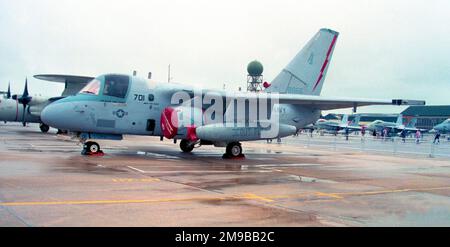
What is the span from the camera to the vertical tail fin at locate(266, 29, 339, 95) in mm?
23219

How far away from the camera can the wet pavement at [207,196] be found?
7.13 metres

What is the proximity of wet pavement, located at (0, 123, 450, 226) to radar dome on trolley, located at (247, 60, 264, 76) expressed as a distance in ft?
194

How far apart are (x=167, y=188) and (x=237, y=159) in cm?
944

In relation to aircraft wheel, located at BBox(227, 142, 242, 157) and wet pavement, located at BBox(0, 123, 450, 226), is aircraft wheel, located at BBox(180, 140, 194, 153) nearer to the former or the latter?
aircraft wheel, located at BBox(227, 142, 242, 157)

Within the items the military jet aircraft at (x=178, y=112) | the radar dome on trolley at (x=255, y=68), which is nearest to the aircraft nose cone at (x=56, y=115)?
the military jet aircraft at (x=178, y=112)

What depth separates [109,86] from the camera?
18500mm

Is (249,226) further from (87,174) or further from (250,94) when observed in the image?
(250,94)

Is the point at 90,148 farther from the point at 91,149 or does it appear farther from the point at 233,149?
the point at 233,149

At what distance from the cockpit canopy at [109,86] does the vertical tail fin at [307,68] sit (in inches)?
308

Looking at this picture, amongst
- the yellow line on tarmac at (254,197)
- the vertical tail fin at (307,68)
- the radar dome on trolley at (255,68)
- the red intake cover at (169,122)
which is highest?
the radar dome on trolley at (255,68)

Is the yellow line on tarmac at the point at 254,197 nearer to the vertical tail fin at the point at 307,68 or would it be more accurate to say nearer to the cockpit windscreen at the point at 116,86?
the cockpit windscreen at the point at 116,86

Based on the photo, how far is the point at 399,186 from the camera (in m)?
12.0
